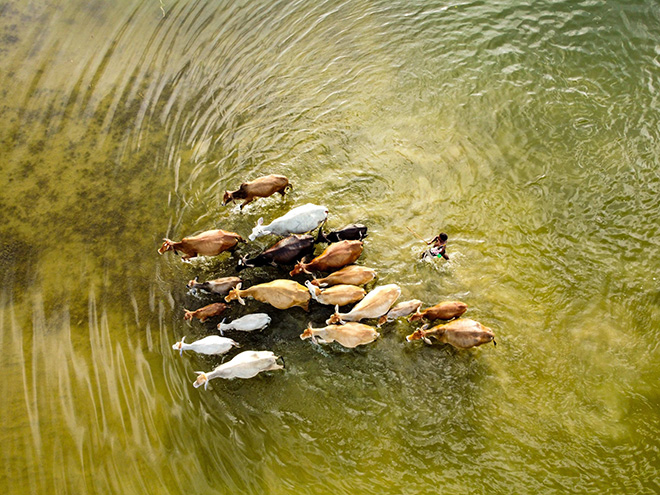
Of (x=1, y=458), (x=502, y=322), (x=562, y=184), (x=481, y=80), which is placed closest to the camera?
(x=1, y=458)

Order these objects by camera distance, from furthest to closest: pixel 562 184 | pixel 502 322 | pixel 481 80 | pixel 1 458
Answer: pixel 481 80
pixel 562 184
pixel 502 322
pixel 1 458

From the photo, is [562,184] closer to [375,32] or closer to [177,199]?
[375,32]

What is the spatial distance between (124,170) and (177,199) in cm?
108

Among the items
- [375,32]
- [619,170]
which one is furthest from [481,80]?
[619,170]

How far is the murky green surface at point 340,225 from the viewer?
546 cm

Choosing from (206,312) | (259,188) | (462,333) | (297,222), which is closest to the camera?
(462,333)

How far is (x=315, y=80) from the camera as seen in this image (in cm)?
784

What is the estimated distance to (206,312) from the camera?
5941 millimetres

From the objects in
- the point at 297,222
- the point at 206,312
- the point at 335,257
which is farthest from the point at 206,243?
the point at 335,257

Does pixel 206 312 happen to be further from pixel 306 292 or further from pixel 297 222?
pixel 297 222

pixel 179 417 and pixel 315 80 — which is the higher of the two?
pixel 315 80

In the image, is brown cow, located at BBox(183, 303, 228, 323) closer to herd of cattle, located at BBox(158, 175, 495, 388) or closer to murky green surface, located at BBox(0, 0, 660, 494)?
herd of cattle, located at BBox(158, 175, 495, 388)

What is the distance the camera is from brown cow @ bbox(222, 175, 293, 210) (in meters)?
6.50

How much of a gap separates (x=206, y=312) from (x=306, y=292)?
135 centimetres
